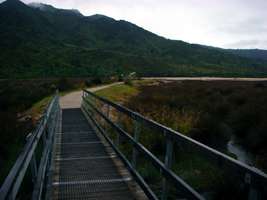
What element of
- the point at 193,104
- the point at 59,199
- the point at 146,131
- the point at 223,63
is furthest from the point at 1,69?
the point at 223,63

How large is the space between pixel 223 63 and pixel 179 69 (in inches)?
2037

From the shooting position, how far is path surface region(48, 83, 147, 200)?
15.8 ft

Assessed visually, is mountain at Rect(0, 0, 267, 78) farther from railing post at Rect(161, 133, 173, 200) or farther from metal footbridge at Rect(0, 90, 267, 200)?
railing post at Rect(161, 133, 173, 200)

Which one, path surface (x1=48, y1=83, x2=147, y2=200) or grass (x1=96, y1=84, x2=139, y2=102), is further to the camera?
grass (x1=96, y1=84, x2=139, y2=102)

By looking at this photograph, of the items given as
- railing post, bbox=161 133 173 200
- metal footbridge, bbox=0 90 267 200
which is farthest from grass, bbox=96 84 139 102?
railing post, bbox=161 133 173 200

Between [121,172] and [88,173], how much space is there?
59cm

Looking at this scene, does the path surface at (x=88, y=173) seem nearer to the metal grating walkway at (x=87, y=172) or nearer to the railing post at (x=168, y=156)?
the metal grating walkway at (x=87, y=172)

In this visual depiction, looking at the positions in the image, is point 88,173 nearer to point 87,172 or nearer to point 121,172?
point 87,172

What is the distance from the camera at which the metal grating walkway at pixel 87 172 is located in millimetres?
4871

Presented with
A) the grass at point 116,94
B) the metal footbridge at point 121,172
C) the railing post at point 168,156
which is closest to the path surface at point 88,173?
the metal footbridge at point 121,172

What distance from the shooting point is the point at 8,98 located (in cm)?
2909

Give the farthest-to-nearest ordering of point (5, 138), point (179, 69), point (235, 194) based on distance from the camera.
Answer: point (179, 69) → point (5, 138) → point (235, 194)

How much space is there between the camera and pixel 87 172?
595 cm

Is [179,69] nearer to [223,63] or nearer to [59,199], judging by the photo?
[223,63]
